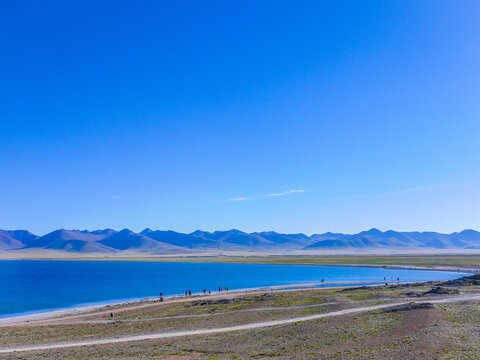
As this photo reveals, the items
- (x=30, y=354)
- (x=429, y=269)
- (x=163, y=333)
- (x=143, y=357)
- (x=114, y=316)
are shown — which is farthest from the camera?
(x=429, y=269)

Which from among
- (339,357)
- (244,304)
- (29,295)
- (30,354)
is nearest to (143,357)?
(30,354)

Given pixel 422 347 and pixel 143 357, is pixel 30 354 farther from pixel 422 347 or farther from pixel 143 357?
pixel 422 347

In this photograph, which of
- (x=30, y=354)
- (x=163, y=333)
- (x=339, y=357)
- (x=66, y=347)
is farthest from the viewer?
(x=163, y=333)

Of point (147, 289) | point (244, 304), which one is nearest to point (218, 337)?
point (244, 304)

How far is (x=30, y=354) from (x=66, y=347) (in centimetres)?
312

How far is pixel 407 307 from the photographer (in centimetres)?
4175

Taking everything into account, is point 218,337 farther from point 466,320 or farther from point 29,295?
point 29,295

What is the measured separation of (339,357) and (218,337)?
13.3m

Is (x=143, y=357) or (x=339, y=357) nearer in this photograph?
(x=339, y=357)

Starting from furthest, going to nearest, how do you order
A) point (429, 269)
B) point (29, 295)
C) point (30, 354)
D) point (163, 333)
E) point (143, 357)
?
point (429, 269)
point (29, 295)
point (163, 333)
point (30, 354)
point (143, 357)

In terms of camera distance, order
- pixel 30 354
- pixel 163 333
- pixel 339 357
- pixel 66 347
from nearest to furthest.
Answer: pixel 339 357 → pixel 30 354 → pixel 66 347 → pixel 163 333

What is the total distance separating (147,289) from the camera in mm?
105812

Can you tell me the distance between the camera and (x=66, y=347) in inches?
1371

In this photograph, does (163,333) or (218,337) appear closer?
(218,337)
